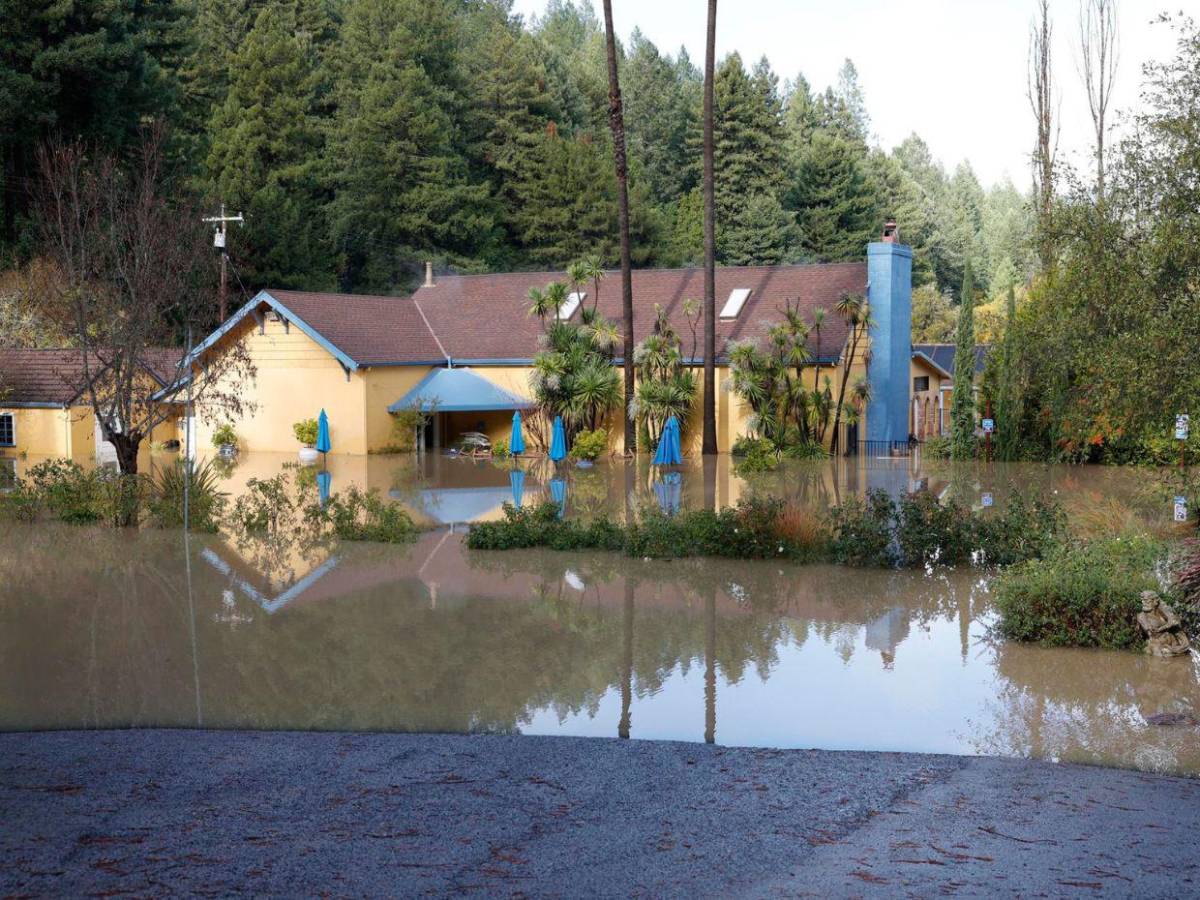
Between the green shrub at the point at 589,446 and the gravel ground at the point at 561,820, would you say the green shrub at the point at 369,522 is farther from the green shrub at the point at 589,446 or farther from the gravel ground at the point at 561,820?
the green shrub at the point at 589,446

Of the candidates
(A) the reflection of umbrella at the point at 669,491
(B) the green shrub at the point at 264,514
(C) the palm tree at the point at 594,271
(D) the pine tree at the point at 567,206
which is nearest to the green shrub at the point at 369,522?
(B) the green shrub at the point at 264,514

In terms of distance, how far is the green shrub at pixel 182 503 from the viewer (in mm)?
19281

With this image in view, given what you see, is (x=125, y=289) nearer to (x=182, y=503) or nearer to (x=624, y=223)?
(x=182, y=503)

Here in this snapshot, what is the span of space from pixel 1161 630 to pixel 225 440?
27.3 meters

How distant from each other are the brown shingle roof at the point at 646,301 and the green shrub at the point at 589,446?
375cm

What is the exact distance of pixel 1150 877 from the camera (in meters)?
5.93

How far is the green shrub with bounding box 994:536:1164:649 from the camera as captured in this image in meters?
11.4

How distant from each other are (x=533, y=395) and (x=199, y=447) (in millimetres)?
9299

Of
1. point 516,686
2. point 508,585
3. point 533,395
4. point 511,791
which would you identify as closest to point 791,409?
point 533,395

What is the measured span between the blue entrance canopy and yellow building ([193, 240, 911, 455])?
38 millimetres

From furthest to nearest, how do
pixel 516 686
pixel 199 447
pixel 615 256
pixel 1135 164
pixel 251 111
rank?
pixel 615 256 → pixel 251 111 → pixel 199 447 → pixel 1135 164 → pixel 516 686

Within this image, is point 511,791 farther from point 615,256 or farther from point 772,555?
point 615,256

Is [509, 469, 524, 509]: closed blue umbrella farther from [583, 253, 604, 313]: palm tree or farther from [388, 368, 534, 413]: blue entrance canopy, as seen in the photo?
[583, 253, 604, 313]: palm tree

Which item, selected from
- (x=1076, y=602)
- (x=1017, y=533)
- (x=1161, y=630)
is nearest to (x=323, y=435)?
(x=1017, y=533)
